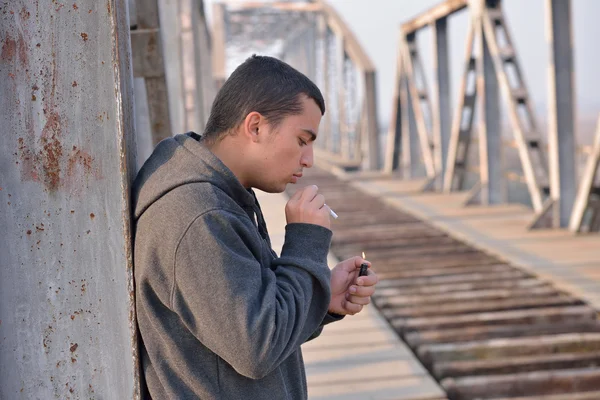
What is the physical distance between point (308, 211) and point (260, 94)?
0.75 ft

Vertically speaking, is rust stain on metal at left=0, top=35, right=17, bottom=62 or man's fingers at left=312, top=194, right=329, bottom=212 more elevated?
rust stain on metal at left=0, top=35, right=17, bottom=62

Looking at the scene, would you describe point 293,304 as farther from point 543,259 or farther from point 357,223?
point 357,223

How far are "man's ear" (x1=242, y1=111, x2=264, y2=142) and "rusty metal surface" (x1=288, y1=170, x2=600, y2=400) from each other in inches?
81.8

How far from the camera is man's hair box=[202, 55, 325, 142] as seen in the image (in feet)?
4.76

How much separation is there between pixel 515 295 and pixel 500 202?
4916mm

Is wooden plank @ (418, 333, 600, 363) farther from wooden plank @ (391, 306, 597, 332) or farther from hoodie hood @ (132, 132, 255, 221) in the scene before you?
hoodie hood @ (132, 132, 255, 221)

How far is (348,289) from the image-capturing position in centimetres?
156

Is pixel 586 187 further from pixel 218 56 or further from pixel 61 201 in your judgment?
pixel 218 56

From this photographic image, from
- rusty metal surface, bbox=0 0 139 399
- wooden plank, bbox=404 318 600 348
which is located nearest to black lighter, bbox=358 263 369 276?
rusty metal surface, bbox=0 0 139 399

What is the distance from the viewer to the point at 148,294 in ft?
4.58

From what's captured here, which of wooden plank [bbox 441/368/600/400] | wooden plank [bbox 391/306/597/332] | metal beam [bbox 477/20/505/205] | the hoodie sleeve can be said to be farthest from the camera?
metal beam [bbox 477/20/505/205]

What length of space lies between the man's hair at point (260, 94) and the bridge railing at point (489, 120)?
5980mm

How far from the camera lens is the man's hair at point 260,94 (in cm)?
145

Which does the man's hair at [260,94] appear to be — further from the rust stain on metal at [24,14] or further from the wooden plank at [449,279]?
the wooden plank at [449,279]
